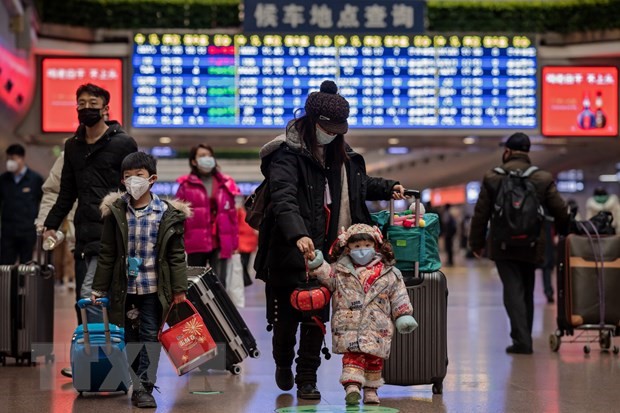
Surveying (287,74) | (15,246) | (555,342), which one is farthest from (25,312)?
(287,74)

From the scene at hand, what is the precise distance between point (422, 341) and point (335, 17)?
11.3 meters

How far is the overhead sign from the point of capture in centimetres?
1733

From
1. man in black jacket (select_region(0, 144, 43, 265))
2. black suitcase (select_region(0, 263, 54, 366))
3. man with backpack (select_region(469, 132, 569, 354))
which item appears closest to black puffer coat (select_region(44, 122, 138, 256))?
black suitcase (select_region(0, 263, 54, 366))

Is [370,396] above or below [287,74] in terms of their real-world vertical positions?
below

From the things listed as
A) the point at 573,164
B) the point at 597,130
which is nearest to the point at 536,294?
the point at 597,130

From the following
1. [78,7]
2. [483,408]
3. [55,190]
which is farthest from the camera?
[78,7]

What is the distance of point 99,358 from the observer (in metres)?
6.76

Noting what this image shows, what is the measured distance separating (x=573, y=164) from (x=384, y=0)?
14447 millimetres

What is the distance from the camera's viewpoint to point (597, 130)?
1838 cm

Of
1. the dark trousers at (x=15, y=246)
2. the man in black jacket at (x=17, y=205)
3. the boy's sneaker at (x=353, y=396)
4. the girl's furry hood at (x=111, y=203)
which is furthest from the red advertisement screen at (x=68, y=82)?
the boy's sneaker at (x=353, y=396)

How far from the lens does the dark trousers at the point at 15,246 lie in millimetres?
12531

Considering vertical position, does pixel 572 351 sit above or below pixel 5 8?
below

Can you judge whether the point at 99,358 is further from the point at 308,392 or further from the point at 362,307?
the point at 362,307

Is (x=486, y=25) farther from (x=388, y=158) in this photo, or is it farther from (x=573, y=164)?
(x=388, y=158)
